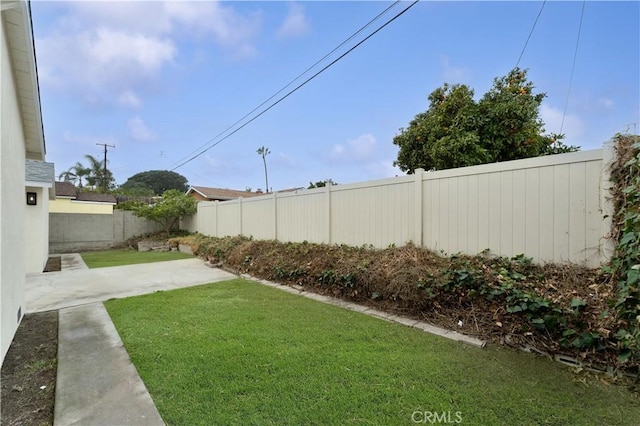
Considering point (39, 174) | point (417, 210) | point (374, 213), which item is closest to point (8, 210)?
point (374, 213)

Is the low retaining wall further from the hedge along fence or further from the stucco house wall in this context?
the hedge along fence

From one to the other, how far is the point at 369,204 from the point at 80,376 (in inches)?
186

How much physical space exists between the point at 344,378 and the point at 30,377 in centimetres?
284

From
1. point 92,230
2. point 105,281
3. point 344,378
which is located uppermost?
point 92,230

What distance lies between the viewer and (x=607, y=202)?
2984 millimetres

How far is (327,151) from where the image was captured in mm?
16625

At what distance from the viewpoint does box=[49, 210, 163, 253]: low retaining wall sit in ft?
40.6

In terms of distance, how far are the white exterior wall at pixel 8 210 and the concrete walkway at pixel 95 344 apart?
1.87ft

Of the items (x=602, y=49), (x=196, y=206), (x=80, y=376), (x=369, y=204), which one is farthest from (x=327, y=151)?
(x=80, y=376)

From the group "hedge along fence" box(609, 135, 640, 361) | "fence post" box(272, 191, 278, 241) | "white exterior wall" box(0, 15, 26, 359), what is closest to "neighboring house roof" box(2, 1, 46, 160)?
"white exterior wall" box(0, 15, 26, 359)

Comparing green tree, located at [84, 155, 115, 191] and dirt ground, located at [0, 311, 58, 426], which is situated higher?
green tree, located at [84, 155, 115, 191]

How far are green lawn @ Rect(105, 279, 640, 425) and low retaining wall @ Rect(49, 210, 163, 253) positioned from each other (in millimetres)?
12312

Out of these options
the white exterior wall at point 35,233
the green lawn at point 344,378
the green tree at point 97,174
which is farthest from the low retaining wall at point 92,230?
the green tree at point 97,174

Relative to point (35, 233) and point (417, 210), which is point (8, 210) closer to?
point (417, 210)
